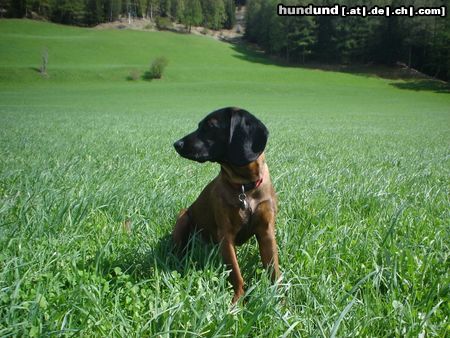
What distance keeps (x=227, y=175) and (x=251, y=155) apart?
0.27 metres

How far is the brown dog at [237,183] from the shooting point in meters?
2.36

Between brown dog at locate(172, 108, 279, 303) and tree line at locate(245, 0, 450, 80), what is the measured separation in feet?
224

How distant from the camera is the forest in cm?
6423

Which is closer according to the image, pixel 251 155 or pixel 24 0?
pixel 251 155

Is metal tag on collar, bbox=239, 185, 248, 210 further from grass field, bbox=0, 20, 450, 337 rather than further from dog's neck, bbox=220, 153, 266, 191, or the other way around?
grass field, bbox=0, 20, 450, 337

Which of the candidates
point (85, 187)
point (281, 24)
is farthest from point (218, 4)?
point (85, 187)

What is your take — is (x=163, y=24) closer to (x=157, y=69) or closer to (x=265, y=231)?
(x=157, y=69)

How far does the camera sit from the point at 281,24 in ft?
252

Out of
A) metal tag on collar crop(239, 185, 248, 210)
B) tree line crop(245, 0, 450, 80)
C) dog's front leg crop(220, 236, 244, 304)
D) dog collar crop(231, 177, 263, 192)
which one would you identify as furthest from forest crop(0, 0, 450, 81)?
dog's front leg crop(220, 236, 244, 304)

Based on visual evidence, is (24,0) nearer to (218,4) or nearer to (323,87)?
(218,4)

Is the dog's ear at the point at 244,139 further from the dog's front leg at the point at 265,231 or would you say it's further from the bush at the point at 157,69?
the bush at the point at 157,69

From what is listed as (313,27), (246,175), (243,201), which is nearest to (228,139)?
(246,175)

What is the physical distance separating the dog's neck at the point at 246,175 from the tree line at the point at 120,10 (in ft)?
350

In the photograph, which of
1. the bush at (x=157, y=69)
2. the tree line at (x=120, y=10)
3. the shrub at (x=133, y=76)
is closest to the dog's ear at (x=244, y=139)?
the shrub at (x=133, y=76)
